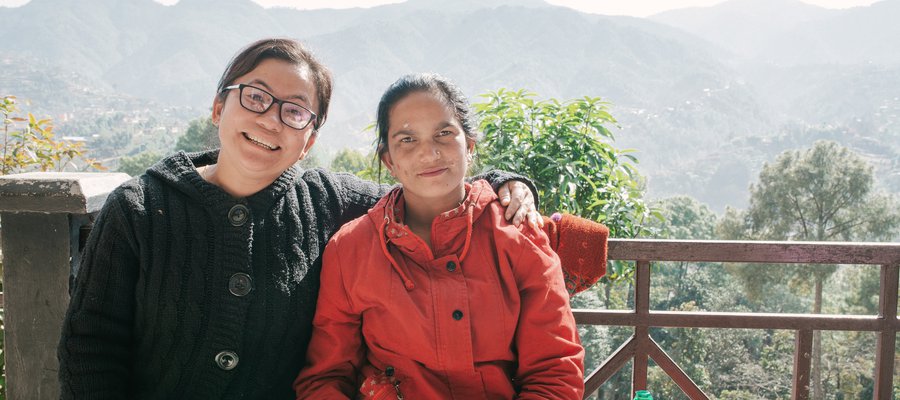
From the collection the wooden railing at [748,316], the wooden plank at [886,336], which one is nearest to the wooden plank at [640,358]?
the wooden railing at [748,316]

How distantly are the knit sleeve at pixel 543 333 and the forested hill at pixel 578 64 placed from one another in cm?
7597

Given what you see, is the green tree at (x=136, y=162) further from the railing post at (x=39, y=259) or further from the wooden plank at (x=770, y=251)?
the wooden plank at (x=770, y=251)

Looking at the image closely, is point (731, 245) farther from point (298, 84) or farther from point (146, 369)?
point (146, 369)

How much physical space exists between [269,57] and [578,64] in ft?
434

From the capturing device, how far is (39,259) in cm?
155

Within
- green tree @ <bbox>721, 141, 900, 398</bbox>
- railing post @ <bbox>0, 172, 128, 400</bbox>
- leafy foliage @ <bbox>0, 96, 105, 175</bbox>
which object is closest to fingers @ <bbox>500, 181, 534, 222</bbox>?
railing post @ <bbox>0, 172, 128, 400</bbox>

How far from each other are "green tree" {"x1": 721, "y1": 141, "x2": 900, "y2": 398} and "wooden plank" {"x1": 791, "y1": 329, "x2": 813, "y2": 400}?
32.8 meters

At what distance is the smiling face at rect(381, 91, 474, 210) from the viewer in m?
1.52

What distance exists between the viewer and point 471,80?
127m

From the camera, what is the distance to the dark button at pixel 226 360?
4.52 feet

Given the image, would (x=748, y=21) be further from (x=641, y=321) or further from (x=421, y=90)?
(x=421, y=90)

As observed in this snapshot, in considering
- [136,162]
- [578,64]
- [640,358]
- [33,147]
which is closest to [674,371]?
[640,358]

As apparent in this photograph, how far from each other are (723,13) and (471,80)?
81741 mm

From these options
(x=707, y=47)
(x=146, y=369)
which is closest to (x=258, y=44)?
(x=146, y=369)
